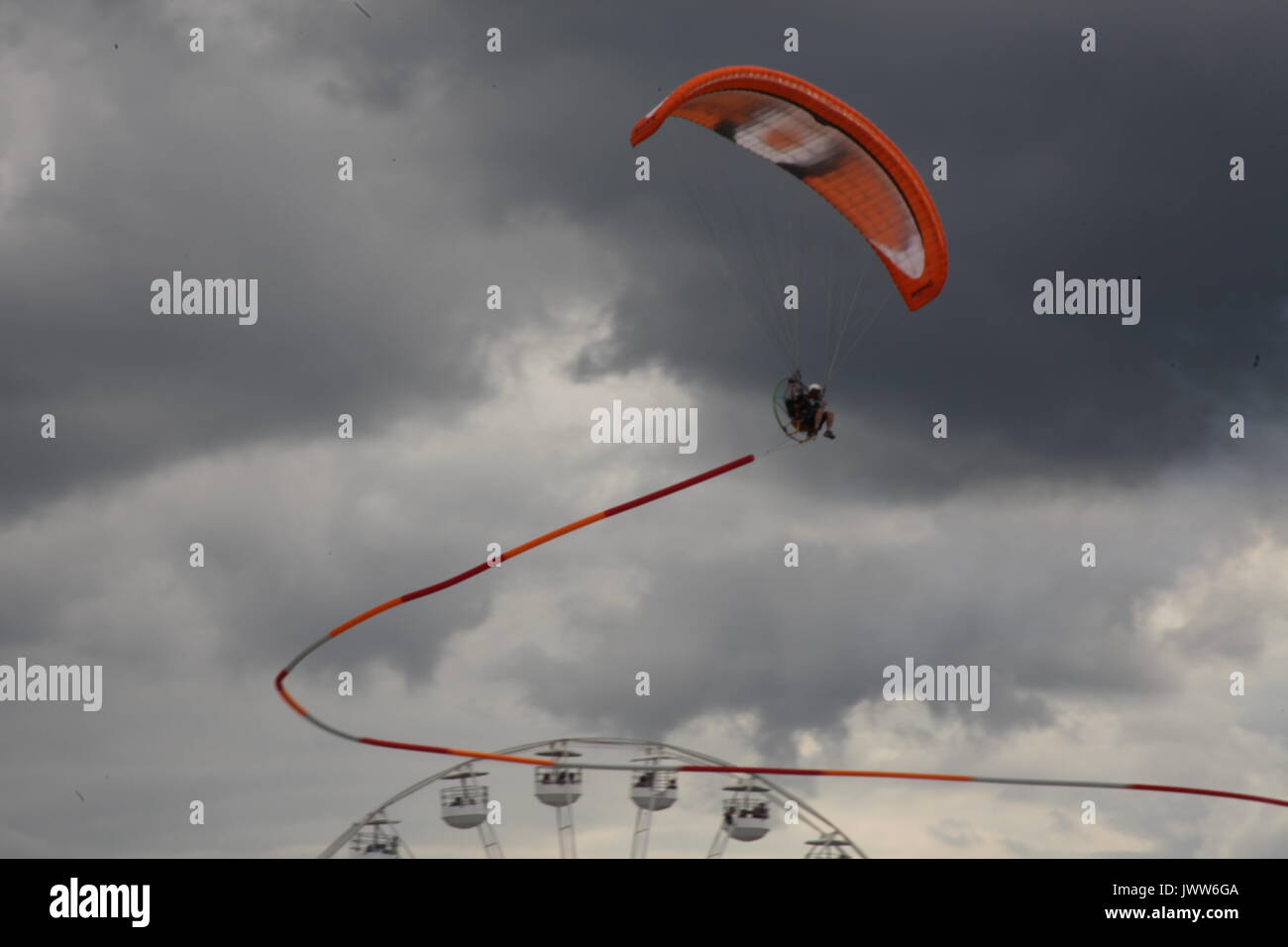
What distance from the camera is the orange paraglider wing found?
49.9 metres

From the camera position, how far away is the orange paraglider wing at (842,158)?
49.9m

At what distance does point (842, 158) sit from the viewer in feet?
170
